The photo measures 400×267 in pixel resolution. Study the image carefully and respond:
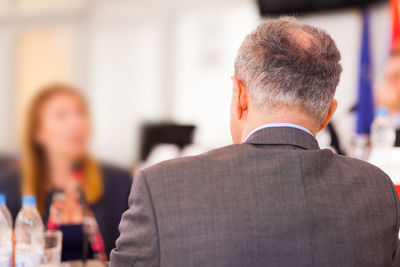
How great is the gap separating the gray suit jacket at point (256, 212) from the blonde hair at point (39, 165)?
1.55m

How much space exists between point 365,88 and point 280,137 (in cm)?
267

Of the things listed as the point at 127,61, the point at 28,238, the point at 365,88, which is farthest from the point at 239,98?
the point at 127,61

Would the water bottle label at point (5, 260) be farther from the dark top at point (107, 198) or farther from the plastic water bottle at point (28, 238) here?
the dark top at point (107, 198)

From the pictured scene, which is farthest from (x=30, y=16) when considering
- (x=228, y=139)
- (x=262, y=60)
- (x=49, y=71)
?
(x=262, y=60)

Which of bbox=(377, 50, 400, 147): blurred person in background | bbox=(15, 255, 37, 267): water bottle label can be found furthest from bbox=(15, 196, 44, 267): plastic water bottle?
bbox=(377, 50, 400, 147): blurred person in background

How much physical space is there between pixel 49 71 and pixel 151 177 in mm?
4659

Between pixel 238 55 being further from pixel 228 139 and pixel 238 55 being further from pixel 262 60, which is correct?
pixel 228 139

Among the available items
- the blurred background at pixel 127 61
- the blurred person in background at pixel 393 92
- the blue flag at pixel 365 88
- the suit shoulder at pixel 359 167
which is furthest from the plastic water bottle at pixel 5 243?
the blurred background at pixel 127 61

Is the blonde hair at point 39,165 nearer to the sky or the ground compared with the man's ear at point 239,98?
nearer to the ground

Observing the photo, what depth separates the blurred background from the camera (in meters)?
4.78

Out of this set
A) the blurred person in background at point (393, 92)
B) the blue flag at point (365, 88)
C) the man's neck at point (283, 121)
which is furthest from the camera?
the blue flag at point (365, 88)

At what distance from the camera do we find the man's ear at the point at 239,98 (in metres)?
1.10

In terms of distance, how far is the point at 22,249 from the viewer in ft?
4.59

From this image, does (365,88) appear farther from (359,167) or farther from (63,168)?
(359,167)
